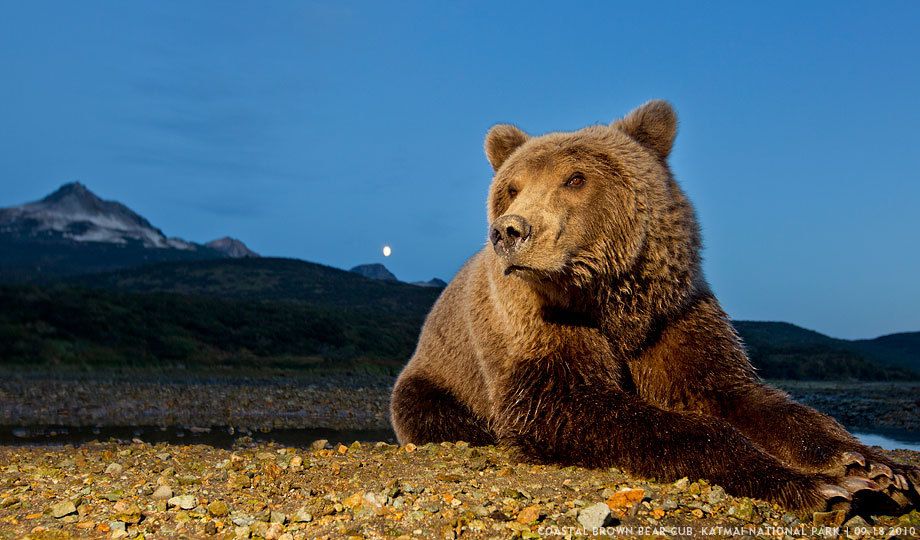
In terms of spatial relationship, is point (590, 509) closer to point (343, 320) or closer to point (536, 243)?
point (536, 243)

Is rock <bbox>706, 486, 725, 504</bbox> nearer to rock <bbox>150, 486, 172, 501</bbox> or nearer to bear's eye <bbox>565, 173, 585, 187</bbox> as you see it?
bear's eye <bbox>565, 173, 585, 187</bbox>

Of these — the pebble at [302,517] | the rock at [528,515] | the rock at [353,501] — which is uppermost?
the rock at [528,515]

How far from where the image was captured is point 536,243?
4812 millimetres

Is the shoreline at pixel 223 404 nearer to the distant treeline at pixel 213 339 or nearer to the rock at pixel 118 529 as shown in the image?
the distant treeline at pixel 213 339

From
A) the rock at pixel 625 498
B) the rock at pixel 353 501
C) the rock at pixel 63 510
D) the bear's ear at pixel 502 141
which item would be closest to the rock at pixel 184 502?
the rock at pixel 63 510

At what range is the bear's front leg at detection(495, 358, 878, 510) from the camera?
436 centimetres

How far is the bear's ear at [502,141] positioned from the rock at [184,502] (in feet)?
11.0

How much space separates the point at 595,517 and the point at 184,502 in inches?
101

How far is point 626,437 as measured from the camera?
483cm

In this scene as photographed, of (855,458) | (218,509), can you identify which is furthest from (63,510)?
(855,458)

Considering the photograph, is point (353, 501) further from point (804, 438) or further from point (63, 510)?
point (804, 438)

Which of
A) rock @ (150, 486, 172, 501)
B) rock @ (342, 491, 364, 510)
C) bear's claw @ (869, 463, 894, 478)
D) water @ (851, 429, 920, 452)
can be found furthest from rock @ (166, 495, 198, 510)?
water @ (851, 429, 920, 452)

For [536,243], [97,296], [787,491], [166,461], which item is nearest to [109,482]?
[166,461]

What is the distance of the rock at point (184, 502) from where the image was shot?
4.80 m
